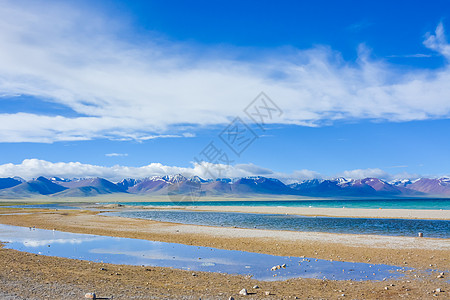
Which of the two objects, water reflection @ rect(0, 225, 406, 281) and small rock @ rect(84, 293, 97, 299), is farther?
water reflection @ rect(0, 225, 406, 281)

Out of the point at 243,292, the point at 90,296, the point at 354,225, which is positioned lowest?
the point at 354,225

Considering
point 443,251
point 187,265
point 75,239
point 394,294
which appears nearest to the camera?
point 394,294

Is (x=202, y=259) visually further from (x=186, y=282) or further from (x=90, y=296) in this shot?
(x=90, y=296)

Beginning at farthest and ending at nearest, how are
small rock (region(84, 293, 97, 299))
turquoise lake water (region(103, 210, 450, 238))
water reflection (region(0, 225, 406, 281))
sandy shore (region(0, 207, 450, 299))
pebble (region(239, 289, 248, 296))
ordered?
turquoise lake water (region(103, 210, 450, 238)), water reflection (region(0, 225, 406, 281)), sandy shore (region(0, 207, 450, 299)), pebble (region(239, 289, 248, 296)), small rock (region(84, 293, 97, 299))

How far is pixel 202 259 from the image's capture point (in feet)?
80.4

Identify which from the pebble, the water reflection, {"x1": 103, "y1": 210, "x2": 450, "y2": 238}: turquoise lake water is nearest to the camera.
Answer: the pebble

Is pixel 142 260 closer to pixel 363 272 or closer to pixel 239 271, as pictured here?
pixel 239 271

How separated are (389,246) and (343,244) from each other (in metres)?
3.73

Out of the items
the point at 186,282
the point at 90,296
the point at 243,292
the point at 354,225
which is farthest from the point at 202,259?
the point at 354,225

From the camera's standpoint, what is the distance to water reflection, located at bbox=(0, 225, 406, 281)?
19812 mm

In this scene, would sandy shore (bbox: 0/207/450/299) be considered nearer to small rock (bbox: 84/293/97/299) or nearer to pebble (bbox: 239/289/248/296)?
pebble (bbox: 239/289/248/296)

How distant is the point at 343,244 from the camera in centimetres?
3158

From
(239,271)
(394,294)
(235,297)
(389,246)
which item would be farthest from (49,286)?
(389,246)

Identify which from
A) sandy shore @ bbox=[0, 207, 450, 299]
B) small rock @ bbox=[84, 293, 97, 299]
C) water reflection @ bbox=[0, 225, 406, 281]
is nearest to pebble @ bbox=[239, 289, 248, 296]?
sandy shore @ bbox=[0, 207, 450, 299]
